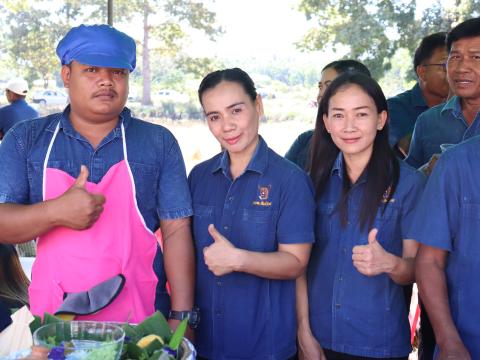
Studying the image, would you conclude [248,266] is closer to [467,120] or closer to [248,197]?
[248,197]

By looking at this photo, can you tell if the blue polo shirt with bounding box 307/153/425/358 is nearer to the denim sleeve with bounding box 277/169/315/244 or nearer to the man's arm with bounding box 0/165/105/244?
the denim sleeve with bounding box 277/169/315/244

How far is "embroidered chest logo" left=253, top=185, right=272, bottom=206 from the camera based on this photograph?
1.96 m

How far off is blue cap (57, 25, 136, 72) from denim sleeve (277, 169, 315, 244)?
2.03 ft

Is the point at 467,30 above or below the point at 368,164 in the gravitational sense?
above

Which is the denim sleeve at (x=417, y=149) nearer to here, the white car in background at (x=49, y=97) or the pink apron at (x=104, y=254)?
the pink apron at (x=104, y=254)

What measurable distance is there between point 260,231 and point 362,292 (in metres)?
0.39

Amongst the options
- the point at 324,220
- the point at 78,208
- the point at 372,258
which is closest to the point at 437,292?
the point at 372,258

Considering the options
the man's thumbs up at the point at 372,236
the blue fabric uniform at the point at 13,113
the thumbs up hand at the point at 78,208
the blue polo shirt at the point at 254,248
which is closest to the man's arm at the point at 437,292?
the man's thumbs up at the point at 372,236

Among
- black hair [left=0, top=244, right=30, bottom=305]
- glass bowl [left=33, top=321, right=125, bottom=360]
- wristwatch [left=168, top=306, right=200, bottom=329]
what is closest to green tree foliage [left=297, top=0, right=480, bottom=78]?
black hair [left=0, top=244, right=30, bottom=305]

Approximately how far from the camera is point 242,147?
79.5 inches

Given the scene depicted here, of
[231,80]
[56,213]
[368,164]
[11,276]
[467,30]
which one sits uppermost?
[467,30]

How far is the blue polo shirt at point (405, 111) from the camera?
3.46m

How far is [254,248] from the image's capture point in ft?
6.41

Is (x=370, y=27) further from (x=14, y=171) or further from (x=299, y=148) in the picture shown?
(x=14, y=171)
